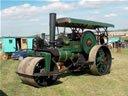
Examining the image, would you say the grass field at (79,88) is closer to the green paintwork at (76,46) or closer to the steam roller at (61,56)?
the steam roller at (61,56)

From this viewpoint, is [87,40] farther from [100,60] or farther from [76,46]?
[100,60]

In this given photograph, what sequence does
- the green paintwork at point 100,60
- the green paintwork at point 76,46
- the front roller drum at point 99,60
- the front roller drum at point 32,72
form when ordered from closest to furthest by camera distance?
the front roller drum at point 32,72 < the front roller drum at point 99,60 < the green paintwork at point 76,46 < the green paintwork at point 100,60

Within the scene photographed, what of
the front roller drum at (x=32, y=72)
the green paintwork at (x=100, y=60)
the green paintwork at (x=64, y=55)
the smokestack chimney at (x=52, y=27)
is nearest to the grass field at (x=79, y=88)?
the front roller drum at (x=32, y=72)

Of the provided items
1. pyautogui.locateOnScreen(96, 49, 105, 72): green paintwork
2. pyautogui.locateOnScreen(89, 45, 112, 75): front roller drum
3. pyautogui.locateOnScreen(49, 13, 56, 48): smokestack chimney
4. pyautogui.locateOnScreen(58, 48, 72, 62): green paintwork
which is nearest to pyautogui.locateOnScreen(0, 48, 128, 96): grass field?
pyautogui.locateOnScreen(89, 45, 112, 75): front roller drum

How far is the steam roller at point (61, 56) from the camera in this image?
19.2 ft

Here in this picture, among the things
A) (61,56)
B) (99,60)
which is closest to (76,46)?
(61,56)

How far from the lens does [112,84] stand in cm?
620

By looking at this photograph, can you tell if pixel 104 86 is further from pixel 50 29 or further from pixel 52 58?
pixel 50 29

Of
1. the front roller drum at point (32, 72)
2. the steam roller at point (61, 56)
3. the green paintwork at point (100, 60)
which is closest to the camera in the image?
the front roller drum at point (32, 72)

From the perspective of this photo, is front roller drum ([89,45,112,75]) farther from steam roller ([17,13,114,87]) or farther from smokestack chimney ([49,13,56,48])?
smokestack chimney ([49,13,56,48])

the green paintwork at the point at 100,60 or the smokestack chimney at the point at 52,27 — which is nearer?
the smokestack chimney at the point at 52,27

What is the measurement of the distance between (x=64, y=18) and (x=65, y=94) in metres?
3.08

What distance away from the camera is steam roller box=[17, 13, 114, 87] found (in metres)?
5.86

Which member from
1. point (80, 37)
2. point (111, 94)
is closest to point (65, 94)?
point (111, 94)
